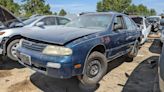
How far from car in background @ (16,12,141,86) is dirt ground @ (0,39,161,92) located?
435mm

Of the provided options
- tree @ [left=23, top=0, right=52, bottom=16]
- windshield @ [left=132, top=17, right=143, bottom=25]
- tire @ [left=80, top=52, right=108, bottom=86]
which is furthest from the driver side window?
tree @ [left=23, top=0, right=52, bottom=16]

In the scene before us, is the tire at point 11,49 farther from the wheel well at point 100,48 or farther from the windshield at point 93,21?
the wheel well at point 100,48

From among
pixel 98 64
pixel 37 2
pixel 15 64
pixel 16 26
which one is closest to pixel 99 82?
pixel 98 64

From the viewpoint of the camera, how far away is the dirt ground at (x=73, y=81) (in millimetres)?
4820

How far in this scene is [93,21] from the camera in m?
5.89

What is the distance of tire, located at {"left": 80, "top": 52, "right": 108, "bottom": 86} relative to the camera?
4684mm

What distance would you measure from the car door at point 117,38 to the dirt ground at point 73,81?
1.99 feet

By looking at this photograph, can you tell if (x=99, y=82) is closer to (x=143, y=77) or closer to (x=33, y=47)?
(x=143, y=77)

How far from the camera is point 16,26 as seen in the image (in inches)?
277

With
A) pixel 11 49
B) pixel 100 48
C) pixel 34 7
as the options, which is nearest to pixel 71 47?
pixel 100 48

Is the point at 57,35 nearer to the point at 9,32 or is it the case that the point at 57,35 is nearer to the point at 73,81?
the point at 73,81

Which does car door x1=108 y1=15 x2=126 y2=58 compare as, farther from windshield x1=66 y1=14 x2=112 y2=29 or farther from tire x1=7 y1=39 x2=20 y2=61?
tire x1=7 y1=39 x2=20 y2=61

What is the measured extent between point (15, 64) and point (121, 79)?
3.19 metres

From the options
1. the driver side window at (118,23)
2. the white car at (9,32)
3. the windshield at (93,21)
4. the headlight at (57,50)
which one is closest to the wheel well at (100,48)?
the windshield at (93,21)
